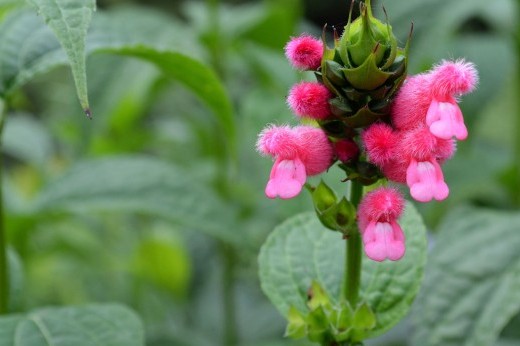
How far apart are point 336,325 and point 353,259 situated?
2.9 inches

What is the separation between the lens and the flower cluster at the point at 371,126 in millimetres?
714

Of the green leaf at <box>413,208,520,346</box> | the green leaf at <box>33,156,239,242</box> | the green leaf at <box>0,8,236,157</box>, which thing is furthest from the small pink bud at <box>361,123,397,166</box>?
the green leaf at <box>33,156,239,242</box>

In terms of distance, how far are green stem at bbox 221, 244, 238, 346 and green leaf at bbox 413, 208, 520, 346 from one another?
0.58 m

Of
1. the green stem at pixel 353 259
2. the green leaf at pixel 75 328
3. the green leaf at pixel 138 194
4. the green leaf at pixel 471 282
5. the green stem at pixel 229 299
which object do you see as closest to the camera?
the green stem at pixel 353 259

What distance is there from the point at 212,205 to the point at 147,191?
0.11 metres

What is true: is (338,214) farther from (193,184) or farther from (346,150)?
(193,184)

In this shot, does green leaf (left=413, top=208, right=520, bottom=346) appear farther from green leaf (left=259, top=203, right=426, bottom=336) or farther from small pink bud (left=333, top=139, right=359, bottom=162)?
small pink bud (left=333, top=139, right=359, bottom=162)

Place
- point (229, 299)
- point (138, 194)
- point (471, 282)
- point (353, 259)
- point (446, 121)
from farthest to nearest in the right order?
point (229, 299)
point (138, 194)
point (471, 282)
point (353, 259)
point (446, 121)

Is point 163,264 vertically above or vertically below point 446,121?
below

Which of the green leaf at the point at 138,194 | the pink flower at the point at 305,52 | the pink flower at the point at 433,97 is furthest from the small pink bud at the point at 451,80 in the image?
the green leaf at the point at 138,194

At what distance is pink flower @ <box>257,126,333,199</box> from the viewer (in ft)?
2.38

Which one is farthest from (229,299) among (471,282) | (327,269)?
(327,269)

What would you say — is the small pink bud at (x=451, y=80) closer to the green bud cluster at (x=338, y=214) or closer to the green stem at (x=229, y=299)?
the green bud cluster at (x=338, y=214)

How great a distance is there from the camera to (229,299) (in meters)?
1.75
